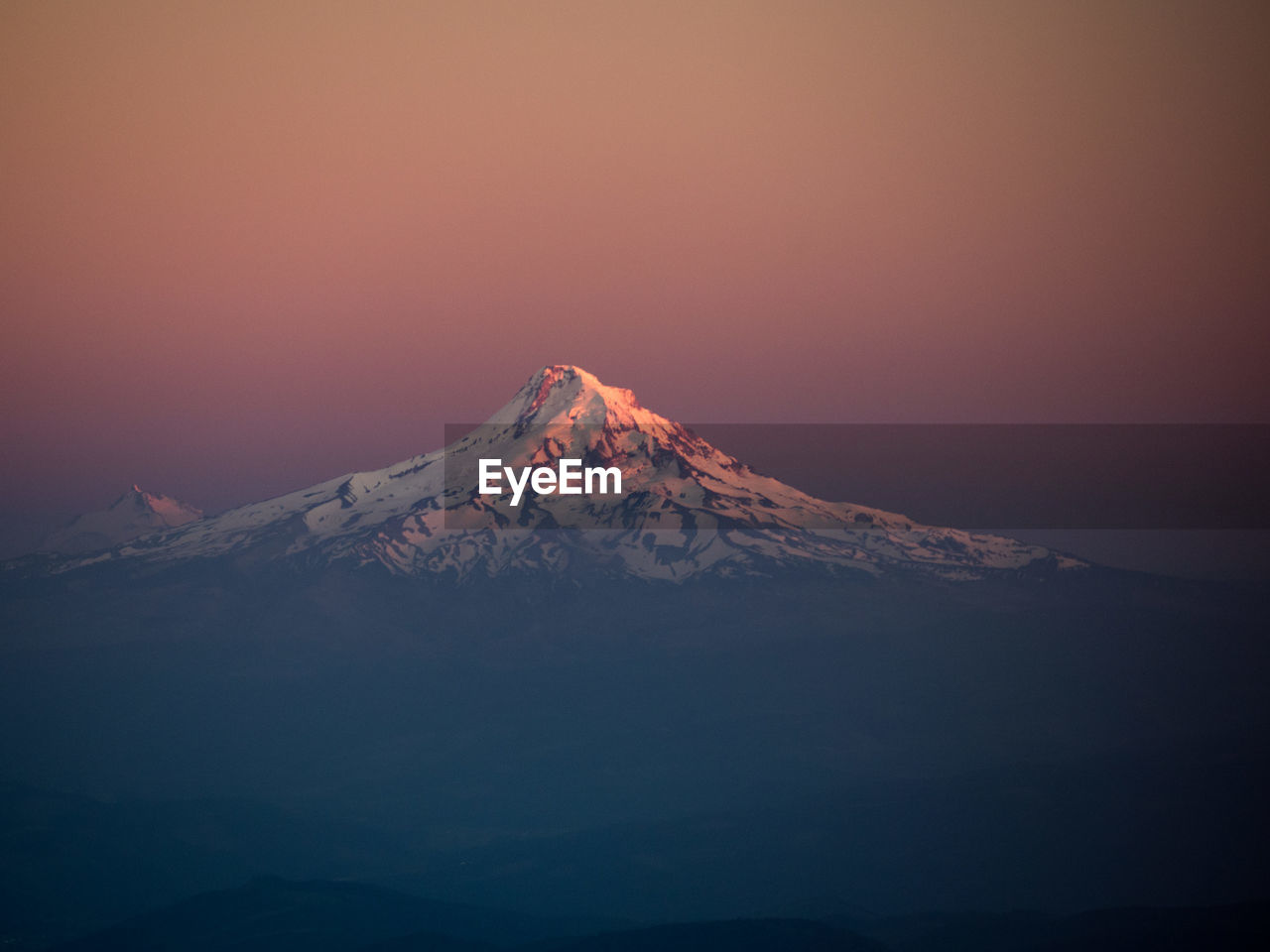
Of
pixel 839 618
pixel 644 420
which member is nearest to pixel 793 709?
pixel 839 618

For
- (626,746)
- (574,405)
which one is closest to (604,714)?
(626,746)

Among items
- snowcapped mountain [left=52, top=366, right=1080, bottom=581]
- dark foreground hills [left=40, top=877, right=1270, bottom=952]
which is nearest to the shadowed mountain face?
snowcapped mountain [left=52, top=366, right=1080, bottom=581]

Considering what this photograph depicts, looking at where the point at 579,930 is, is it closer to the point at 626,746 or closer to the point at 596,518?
the point at 626,746

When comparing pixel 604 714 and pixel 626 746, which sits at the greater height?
pixel 604 714

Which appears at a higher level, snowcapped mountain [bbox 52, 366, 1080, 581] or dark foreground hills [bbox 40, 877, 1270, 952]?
snowcapped mountain [bbox 52, 366, 1080, 581]

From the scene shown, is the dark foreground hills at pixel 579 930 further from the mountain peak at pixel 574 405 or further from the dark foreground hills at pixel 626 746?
the mountain peak at pixel 574 405

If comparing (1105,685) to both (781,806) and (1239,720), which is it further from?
(781,806)

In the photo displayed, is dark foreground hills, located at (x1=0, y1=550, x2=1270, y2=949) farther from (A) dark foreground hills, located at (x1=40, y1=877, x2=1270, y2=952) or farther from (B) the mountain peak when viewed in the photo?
(B) the mountain peak

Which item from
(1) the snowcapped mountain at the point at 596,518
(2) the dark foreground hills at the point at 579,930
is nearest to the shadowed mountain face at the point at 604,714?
(1) the snowcapped mountain at the point at 596,518
